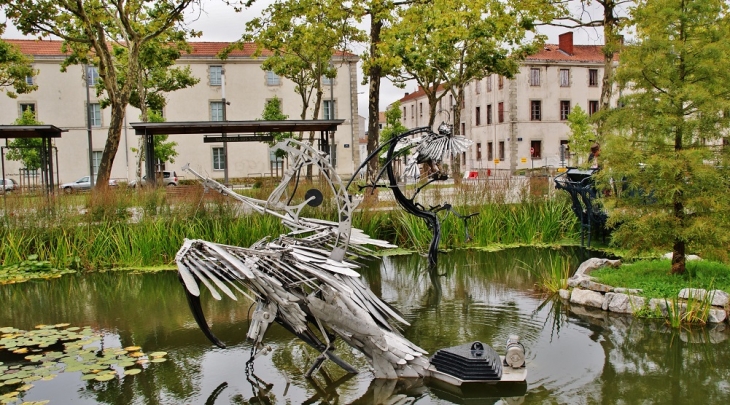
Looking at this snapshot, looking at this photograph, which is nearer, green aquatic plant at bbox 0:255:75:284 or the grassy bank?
green aquatic plant at bbox 0:255:75:284

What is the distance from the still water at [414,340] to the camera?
4.29 metres

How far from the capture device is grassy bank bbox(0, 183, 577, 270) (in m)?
8.98

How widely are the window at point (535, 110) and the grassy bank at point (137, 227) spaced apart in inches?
1050

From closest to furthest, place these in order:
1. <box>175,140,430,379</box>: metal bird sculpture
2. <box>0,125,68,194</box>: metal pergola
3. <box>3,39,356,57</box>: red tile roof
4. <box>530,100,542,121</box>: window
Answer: <box>175,140,430,379</box>: metal bird sculpture
<box>0,125,68,194</box>: metal pergola
<box>3,39,356,57</box>: red tile roof
<box>530,100,542,121</box>: window

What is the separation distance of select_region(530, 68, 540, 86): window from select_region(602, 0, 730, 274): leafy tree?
29360 mm

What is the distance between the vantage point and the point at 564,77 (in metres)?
35.3

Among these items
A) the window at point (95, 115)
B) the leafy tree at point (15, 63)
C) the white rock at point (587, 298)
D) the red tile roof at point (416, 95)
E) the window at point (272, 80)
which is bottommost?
the white rock at point (587, 298)

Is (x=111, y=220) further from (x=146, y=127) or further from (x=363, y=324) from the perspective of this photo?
(x=363, y=324)

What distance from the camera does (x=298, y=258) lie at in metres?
4.23

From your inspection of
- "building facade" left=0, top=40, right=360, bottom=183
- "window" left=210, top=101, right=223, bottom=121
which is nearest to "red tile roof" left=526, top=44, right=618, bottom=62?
"building facade" left=0, top=40, right=360, bottom=183

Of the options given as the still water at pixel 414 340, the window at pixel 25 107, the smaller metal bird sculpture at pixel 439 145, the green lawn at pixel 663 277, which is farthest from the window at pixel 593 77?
the smaller metal bird sculpture at pixel 439 145

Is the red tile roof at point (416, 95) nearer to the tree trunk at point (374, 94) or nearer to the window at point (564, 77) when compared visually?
the window at point (564, 77)

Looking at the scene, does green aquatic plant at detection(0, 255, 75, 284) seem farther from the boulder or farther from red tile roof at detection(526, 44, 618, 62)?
red tile roof at detection(526, 44, 618, 62)

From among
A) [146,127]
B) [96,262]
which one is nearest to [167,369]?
[96,262]
